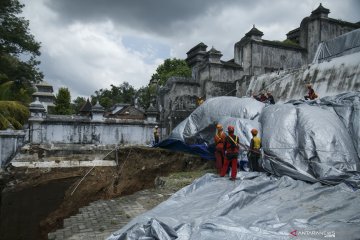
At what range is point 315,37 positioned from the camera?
2033 cm

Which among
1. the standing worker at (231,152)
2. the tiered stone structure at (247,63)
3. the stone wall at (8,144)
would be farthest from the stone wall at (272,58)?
the stone wall at (8,144)

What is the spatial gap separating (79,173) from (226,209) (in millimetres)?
10079

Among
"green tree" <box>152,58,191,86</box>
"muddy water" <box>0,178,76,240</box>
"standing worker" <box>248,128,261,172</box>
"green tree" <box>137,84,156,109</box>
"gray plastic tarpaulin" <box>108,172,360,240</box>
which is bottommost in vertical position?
"muddy water" <box>0,178,76,240</box>

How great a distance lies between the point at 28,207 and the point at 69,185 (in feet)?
6.65

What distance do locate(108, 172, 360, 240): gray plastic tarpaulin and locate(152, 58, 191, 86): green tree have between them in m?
23.4

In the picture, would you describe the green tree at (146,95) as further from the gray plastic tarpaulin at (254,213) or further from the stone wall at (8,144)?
the gray plastic tarpaulin at (254,213)

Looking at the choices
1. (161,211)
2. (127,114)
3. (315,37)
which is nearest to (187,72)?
(127,114)

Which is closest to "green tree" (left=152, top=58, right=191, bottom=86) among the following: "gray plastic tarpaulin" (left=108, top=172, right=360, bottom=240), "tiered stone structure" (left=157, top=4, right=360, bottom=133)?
"tiered stone structure" (left=157, top=4, right=360, bottom=133)

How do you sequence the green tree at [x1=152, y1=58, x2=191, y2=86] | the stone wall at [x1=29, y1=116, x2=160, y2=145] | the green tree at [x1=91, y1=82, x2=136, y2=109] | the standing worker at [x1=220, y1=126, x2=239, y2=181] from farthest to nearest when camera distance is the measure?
the green tree at [x1=91, y1=82, x2=136, y2=109] → the green tree at [x1=152, y1=58, x2=191, y2=86] → the stone wall at [x1=29, y1=116, x2=160, y2=145] → the standing worker at [x1=220, y1=126, x2=239, y2=181]

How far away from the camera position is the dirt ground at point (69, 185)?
425 inches

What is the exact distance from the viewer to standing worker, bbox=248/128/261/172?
7.70m

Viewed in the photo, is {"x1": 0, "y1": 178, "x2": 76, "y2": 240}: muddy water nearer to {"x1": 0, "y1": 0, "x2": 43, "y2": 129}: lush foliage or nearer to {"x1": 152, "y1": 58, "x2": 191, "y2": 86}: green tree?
{"x1": 0, "y1": 0, "x2": 43, "y2": 129}: lush foliage

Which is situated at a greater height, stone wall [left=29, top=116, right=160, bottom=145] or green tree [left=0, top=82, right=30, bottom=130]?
green tree [left=0, top=82, right=30, bottom=130]

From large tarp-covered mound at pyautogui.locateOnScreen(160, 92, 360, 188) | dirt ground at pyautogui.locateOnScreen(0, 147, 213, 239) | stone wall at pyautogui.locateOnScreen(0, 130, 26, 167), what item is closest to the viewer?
large tarp-covered mound at pyautogui.locateOnScreen(160, 92, 360, 188)
